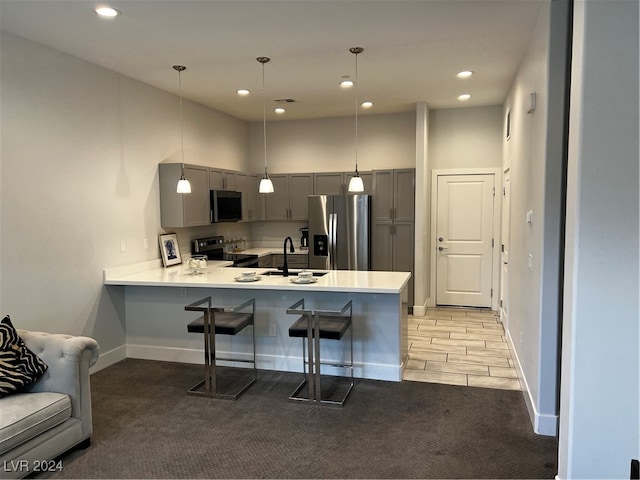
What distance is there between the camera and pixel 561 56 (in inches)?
110

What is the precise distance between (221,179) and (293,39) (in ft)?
8.57

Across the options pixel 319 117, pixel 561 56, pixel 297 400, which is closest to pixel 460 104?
pixel 319 117

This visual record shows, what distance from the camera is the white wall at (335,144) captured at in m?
6.64

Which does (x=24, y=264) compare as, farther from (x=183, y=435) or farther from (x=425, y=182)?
(x=425, y=182)

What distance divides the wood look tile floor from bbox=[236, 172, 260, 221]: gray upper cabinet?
2.72 m

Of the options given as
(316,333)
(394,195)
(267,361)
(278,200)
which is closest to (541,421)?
(316,333)

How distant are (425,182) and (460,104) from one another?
1.16 metres

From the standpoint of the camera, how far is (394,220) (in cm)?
623

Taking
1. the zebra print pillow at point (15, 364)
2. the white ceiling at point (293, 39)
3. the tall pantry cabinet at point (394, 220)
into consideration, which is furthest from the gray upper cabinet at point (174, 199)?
A: the tall pantry cabinet at point (394, 220)

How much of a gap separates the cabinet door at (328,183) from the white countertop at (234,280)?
229cm

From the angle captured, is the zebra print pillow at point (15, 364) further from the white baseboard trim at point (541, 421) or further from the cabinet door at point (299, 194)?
the cabinet door at point (299, 194)

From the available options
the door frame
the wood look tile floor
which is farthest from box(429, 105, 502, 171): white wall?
the wood look tile floor

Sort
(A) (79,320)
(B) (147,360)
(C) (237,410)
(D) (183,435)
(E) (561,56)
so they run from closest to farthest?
(E) (561,56), (D) (183,435), (C) (237,410), (A) (79,320), (B) (147,360)

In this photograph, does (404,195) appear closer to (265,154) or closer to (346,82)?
(346,82)
